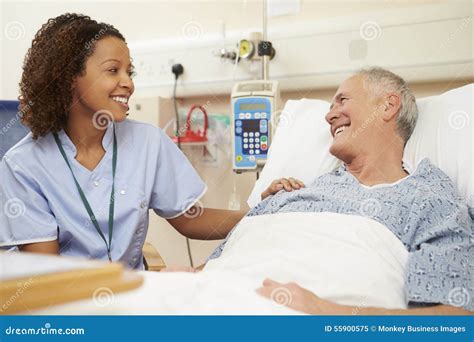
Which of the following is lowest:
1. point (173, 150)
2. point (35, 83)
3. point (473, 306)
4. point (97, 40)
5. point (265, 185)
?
point (473, 306)

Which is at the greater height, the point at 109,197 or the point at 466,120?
the point at 466,120

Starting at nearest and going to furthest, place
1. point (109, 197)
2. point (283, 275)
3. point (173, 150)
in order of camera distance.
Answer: point (283, 275) → point (109, 197) → point (173, 150)

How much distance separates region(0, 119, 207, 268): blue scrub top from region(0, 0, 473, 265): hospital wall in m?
0.80

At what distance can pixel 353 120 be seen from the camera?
5.08 feet

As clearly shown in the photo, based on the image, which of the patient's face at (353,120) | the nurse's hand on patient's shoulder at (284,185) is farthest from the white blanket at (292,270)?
the patient's face at (353,120)

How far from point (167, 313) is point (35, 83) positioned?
938 millimetres

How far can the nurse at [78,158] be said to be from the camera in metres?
1.41

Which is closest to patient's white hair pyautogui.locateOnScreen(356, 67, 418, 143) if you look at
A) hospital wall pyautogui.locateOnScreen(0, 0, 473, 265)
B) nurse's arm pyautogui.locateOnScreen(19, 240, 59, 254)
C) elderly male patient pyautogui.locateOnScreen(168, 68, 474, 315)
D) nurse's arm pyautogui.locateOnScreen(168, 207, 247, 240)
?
elderly male patient pyautogui.locateOnScreen(168, 68, 474, 315)

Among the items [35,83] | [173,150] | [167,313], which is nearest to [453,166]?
[173,150]

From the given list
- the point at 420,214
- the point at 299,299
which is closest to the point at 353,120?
the point at 420,214

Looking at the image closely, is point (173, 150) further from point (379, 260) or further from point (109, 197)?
point (379, 260)

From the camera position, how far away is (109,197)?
147 cm

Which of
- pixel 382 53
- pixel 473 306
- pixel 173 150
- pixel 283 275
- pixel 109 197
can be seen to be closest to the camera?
pixel 473 306

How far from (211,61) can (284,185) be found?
3.51 ft
